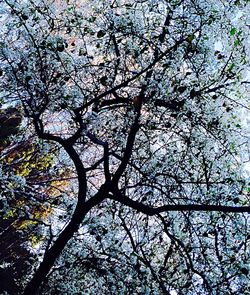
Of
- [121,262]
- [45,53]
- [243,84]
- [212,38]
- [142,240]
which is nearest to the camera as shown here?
[212,38]

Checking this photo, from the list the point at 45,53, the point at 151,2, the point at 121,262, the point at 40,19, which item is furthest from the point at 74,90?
the point at 121,262

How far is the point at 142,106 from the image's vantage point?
14.8 feet

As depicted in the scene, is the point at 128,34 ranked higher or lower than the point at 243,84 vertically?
lower

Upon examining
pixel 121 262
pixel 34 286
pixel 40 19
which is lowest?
pixel 34 286

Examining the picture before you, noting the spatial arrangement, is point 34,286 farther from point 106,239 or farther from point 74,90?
point 74,90

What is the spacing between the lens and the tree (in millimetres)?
4246

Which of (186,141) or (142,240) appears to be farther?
(142,240)

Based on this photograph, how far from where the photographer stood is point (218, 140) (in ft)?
16.3

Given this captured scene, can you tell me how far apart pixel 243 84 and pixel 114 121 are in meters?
1.83

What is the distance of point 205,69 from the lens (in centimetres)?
439

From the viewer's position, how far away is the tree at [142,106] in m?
→ 4.25

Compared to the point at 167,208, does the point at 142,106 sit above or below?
above

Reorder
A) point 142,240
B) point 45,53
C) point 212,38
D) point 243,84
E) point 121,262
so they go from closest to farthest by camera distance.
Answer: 1. point 212,38
2. point 45,53
3. point 243,84
4. point 121,262
5. point 142,240

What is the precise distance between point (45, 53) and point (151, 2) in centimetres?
136
